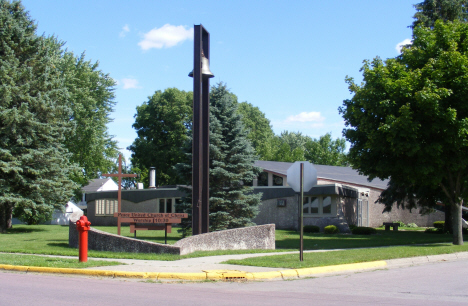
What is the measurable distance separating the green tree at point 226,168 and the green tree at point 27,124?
8791 millimetres

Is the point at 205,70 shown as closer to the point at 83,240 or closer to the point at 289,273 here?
the point at 83,240

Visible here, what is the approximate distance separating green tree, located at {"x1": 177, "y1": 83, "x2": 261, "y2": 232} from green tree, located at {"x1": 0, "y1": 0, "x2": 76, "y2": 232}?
879cm

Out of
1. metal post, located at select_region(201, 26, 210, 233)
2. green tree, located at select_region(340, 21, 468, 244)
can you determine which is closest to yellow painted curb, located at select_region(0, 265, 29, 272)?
metal post, located at select_region(201, 26, 210, 233)

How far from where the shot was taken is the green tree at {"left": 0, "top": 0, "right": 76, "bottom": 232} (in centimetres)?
2647

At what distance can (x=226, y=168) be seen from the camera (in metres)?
25.8

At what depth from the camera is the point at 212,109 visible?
85.3 feet

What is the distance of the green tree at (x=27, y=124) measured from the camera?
86.8 feet

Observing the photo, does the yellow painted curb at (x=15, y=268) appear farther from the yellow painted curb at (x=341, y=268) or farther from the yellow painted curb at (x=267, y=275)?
the yellow painted curb at (x=341, y=268)

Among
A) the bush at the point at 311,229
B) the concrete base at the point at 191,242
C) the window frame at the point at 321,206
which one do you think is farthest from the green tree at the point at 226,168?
the window frame at the point at 321,206

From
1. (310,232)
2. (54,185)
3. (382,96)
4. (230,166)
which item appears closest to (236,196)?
(230,166)

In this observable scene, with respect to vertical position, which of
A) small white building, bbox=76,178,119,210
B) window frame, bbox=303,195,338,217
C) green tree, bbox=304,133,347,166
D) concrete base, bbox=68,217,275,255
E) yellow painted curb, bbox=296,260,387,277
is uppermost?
green tree, bbox=304,133,347,166

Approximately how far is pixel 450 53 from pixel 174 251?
13.3 meters

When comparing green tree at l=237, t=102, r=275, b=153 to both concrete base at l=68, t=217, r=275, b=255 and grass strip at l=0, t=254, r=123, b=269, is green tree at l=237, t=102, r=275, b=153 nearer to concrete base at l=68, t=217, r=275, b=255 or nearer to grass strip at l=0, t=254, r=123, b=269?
concrete base at l=68, t=217, r=275, b=255

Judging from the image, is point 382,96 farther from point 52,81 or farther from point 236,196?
point 52,81
